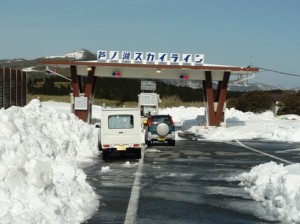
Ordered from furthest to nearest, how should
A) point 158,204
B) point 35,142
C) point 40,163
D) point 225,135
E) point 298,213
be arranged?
point 225,135
point 35,142
point 158,204
point 40,163
point 298,213

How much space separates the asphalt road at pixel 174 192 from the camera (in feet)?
28.6

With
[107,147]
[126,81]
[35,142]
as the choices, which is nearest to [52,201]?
[35,142]

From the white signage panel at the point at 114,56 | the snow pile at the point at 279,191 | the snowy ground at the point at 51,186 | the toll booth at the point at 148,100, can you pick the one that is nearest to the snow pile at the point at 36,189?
the snowy ground at the point at 51,186

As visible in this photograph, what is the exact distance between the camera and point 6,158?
9.20 meters

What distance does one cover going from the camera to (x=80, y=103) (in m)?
37.8

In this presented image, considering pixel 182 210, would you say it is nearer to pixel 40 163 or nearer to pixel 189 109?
pixel 40 163

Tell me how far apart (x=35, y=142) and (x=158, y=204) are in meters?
6.02

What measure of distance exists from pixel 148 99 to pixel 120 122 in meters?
22.9

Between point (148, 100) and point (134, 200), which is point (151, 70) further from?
point (134, 200)

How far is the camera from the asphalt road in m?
8.70

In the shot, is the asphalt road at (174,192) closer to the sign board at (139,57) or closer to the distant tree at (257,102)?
the sign board at (139,57)

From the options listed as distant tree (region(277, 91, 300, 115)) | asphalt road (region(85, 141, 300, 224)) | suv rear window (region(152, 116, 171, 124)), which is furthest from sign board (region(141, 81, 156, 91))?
distant tree (region(277, 91, 300, 115))

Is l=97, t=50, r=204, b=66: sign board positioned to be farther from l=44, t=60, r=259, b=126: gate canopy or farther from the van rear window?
the van rear window

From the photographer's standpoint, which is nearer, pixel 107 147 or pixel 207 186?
pixel 207 186
